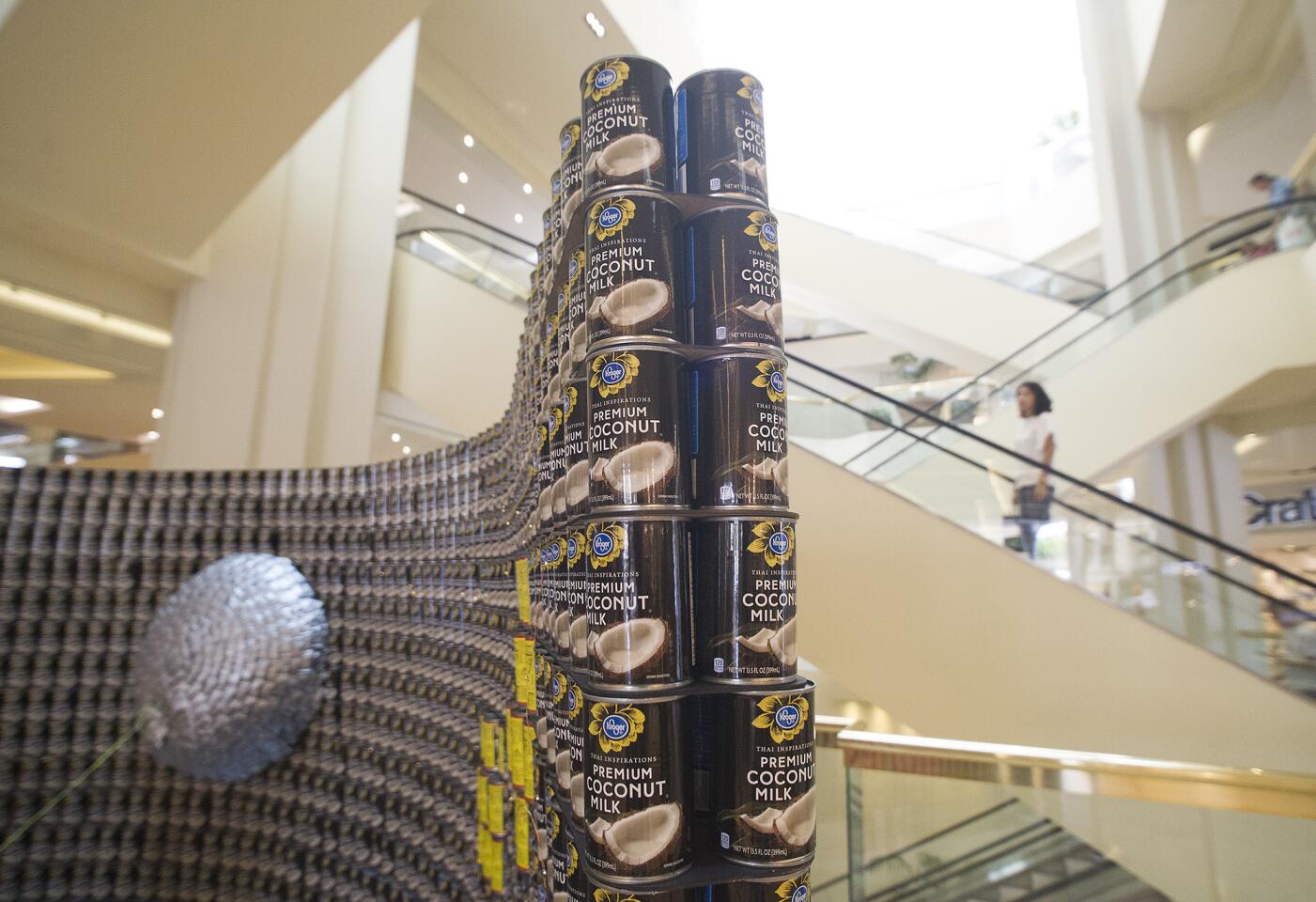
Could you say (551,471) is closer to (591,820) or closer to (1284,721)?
(591,820)

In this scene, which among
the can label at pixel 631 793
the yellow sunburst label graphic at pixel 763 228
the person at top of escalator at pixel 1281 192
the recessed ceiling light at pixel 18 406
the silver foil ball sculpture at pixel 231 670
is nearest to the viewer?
the can label at pixel 631 793

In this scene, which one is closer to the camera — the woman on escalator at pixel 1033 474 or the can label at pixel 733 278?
the can label at pixel 733 278

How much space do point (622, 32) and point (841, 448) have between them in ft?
14.2

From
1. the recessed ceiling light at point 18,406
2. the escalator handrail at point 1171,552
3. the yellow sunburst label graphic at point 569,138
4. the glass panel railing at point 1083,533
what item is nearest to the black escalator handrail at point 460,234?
the glass panel railing at point 1083,533

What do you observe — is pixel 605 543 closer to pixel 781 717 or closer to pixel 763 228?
pixel 781 717

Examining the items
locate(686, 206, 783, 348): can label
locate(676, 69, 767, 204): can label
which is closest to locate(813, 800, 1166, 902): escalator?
locate(686, 206, 783, 348): can label

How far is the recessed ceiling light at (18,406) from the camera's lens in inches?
219

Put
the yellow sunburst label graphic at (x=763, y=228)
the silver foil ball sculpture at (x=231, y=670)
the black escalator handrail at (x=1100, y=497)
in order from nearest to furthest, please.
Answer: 1. the yellow sunburst label graphic at (x=763, y=228)
2. the silver foil ball sculpture at (x=231, y=670)
3. the black escalator handrail at (x=1100, y=497)

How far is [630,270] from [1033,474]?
3.66 m

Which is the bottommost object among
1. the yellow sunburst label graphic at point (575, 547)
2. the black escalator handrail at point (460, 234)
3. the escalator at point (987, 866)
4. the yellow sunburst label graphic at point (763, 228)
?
the escalator at point (987, 866)

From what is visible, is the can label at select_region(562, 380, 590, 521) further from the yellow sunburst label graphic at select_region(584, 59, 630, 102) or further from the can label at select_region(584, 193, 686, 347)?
the yellow sunburst label graphic at select_region(584, 59, 630, 102)

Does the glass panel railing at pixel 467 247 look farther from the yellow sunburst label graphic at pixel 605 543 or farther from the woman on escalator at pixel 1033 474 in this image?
the yellow sunburst label graphic at pixel 605 543

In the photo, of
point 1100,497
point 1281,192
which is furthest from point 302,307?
point 1281,192

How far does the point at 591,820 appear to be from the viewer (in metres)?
1.14
